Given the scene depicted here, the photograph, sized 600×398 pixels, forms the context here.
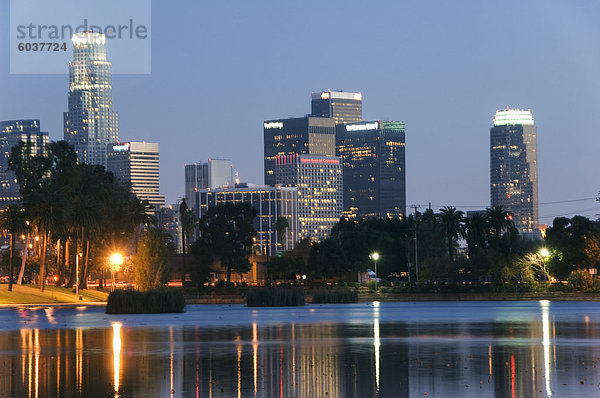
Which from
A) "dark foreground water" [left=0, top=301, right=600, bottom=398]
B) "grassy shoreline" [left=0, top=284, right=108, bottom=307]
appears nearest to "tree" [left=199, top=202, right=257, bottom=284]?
"grassy shoreline" [left=0, top=284, right=108, bottom=307]

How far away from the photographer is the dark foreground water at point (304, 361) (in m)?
26.0

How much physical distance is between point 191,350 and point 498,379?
1447cm

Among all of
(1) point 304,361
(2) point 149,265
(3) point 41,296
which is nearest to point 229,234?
(2) point 149,265

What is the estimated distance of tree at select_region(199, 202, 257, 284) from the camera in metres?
146

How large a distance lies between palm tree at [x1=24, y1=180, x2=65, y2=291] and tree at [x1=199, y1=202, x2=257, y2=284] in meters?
34.8

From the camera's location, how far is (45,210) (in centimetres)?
11269

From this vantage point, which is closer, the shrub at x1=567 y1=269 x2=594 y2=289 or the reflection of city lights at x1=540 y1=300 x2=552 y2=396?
the reflection of city lights at x1=540 y1=300 x2=552 y2=396

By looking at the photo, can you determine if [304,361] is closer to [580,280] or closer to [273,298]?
[273,298]

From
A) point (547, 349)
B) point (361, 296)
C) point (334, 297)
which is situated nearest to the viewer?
point (547, 349)

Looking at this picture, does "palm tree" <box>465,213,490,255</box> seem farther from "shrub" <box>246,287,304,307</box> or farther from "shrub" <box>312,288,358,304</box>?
"shrub" <box>246,287,304,307</box>

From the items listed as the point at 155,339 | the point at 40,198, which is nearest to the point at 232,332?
the point at 155,339

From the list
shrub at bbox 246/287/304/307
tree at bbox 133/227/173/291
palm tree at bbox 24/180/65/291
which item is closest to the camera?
shrub at bbox 246/287/304/307

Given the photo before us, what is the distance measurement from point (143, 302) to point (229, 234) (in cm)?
7133

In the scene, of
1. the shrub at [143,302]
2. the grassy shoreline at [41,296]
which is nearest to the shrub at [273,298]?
the shrub at [143,302]
